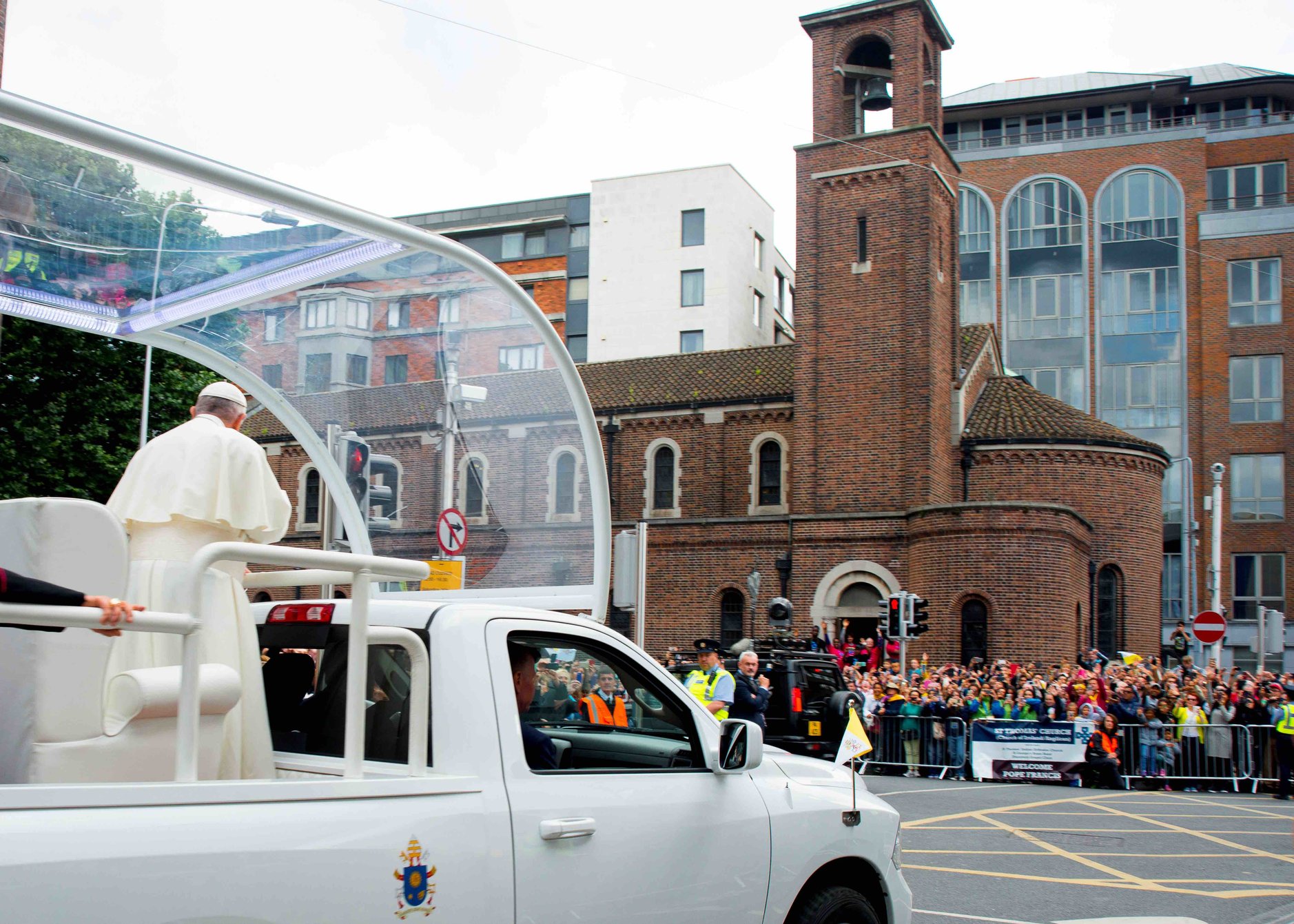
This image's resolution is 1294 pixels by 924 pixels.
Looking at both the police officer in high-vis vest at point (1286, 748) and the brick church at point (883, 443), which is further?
the brick church at point (883, 443)

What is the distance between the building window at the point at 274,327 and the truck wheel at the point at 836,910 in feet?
12.7

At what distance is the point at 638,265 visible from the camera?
61.8 meters

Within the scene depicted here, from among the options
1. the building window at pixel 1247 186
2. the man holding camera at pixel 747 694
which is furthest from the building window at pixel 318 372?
the building window at pixel 1247 186

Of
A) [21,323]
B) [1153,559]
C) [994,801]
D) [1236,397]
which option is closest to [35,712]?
[994,801]

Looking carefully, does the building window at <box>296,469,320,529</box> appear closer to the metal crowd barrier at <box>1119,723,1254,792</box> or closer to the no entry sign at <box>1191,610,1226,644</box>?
the no entry sign at <box>1191,610,1226,644</box>

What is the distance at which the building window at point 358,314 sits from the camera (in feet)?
21.8

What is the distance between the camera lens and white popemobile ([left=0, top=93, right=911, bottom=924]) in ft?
9.69

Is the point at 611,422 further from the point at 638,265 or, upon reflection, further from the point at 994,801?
the point at 994,801

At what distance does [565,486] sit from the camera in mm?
8555

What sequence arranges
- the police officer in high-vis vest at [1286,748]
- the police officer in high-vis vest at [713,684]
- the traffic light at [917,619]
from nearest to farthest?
1. the police officer in high-vis vest at [713,684]
2. the police officer in high-vis vest at [1286,748]
3. the traffic light at [917,619]

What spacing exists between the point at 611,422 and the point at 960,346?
39.3ft

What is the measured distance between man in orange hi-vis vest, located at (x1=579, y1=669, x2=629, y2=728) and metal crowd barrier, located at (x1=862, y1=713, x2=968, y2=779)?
49.2ft

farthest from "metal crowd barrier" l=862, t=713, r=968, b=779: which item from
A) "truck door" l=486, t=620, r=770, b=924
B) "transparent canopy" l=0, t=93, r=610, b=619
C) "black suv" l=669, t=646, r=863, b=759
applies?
"truck door" l=486, t=620, r=770, b=924

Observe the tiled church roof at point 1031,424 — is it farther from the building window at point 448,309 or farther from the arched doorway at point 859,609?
the building window at point 448,309
